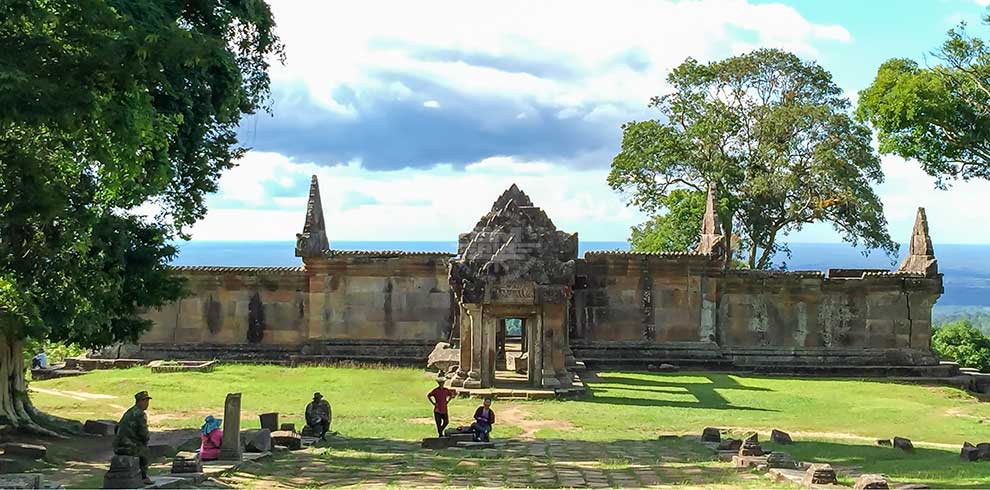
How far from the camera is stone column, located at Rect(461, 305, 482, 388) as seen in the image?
27.0 meters

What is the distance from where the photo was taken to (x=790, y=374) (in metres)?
33.9

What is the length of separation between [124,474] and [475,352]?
47.8 ft

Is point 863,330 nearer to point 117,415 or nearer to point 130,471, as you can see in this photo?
point 117,415

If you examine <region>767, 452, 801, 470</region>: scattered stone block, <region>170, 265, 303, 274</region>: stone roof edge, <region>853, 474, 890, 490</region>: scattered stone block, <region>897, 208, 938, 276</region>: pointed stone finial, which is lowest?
<region>767, 452, 801, 470</region>: scattered stone block

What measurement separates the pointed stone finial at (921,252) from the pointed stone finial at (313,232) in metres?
20.1

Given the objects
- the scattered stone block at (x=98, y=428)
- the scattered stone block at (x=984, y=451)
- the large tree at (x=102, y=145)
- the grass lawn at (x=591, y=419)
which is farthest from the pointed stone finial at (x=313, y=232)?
the scattered stone block at (x=984, y=451)

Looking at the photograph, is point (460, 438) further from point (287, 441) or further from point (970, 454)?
point (970, 454)

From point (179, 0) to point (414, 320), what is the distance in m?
18.4

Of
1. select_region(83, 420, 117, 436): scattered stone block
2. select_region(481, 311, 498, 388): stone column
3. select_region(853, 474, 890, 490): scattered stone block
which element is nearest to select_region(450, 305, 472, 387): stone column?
select_region(481, 311, 498, 388): stone column

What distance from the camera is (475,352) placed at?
2720 centimetres

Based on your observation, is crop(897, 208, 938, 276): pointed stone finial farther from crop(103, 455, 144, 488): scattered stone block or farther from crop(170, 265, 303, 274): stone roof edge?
crop(103, 455, 144, 488): scattered stone block

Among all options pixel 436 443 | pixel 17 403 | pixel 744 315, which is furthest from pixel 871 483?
pixel 744 315

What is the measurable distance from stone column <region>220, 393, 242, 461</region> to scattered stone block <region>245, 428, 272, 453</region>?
811 millimetres

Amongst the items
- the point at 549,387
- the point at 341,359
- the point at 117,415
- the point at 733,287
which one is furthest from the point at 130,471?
the point at 733,287
